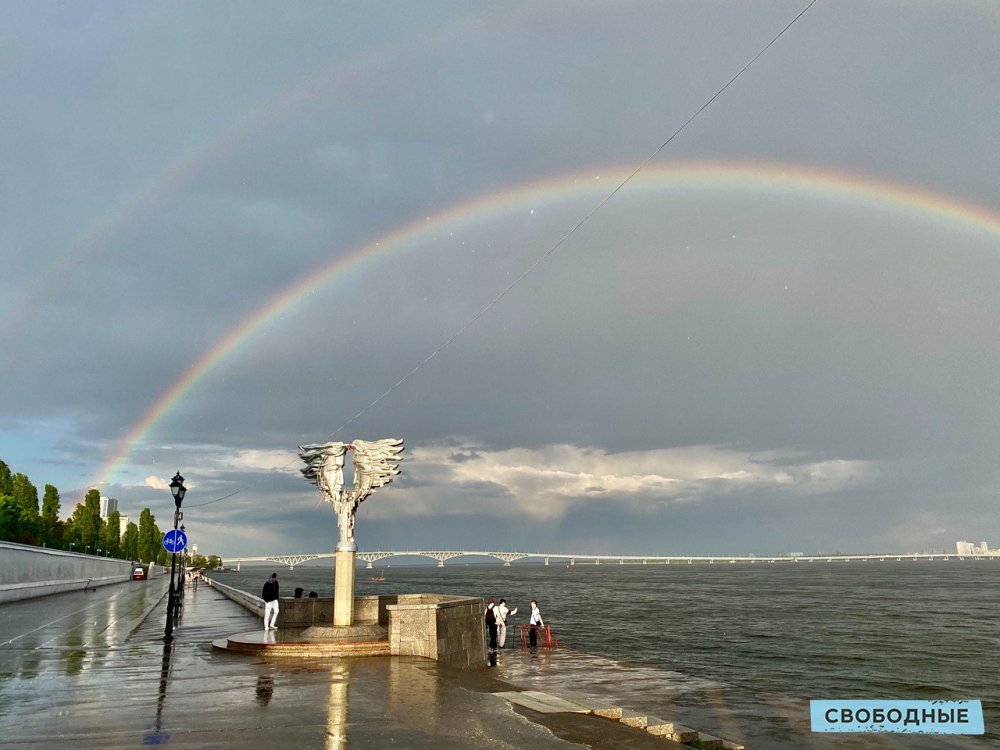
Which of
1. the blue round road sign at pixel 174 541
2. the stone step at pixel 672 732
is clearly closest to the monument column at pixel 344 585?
the blue round road sign at pixel 174 541

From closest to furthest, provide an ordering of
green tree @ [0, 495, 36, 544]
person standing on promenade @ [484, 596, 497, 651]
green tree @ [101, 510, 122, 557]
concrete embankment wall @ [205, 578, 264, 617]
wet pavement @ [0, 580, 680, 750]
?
wet pavement @ [0, 580, 680, 750] < person standing on promenade @ [484, 596, 497, 651] < concrete embankment wall @ [205, 578, 264, 617] < green tree @ [0, 495, 36, 544] < green tree @ [101, 510, 122, 557]

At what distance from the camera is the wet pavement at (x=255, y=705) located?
32.3 ft

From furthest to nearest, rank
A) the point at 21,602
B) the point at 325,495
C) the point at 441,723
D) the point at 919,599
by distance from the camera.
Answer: the point at 919,599, the point at 21,602, the point at 325,495, the point at 441,723

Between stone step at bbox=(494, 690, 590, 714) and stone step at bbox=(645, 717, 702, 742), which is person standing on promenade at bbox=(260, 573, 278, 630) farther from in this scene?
stone step at bbox=(645, 717, 702, 742)

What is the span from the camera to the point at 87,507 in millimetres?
118500

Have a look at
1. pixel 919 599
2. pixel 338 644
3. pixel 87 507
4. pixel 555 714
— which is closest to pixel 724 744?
pixel 555 714

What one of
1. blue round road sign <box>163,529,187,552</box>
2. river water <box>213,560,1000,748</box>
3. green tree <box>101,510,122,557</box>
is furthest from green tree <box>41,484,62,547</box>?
blue round road sign <box>163,529,187,552</box>

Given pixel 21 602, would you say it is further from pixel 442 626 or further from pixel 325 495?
pixel 442 626

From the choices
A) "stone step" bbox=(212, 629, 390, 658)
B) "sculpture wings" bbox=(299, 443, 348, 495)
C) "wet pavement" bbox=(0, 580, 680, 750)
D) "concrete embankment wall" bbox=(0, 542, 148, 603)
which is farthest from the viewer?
"concrete embankment wall" bbox=(0, 542, 148, 603)

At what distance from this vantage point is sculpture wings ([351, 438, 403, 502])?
2341cm

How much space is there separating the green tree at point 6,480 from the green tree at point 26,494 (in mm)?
1315

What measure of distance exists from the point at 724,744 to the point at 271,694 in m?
7.35

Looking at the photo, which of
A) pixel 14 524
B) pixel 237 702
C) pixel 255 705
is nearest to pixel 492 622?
pixel 237 702

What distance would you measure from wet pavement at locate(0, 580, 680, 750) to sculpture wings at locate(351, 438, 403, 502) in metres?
6.20
